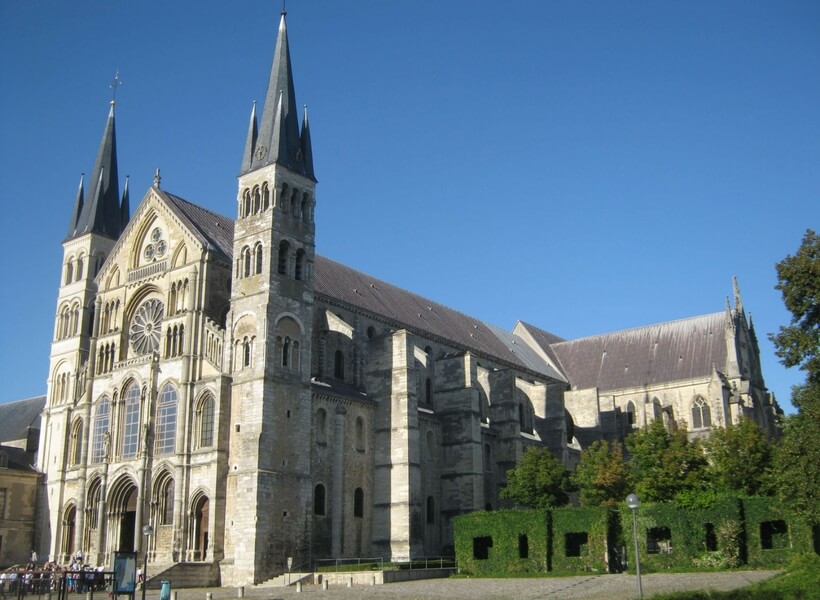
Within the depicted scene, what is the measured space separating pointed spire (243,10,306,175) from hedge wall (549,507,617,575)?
2313 centimetres

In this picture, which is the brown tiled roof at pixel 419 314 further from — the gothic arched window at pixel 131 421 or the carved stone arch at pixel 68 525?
the carved stone arch at pixel 68 525

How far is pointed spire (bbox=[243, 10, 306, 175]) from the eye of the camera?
48.7 metres

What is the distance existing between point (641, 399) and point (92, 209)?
142 feet

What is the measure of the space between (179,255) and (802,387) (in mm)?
32196

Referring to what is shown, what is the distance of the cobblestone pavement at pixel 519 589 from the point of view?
31859mm

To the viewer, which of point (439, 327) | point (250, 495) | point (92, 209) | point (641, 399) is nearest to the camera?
point (250, 495)

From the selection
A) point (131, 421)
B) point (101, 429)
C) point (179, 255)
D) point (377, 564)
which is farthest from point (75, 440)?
point (377, 564)

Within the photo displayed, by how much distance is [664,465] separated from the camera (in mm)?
47125

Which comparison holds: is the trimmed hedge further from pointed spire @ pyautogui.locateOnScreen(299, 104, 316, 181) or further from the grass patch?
pointed spire @ pyautogui.locateOnScreen(299, 104, 316, 181)

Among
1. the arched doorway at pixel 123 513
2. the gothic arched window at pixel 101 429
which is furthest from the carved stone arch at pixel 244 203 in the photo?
the arched doorway at pixel 123 513

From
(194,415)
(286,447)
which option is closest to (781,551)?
(286,447)

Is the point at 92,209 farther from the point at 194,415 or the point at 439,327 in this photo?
the point at 439,327

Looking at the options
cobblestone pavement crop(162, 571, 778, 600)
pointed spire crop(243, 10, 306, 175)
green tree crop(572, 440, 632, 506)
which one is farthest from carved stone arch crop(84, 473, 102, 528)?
green tree crop(572, 440, 632, 506)

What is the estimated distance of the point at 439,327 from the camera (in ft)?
216
